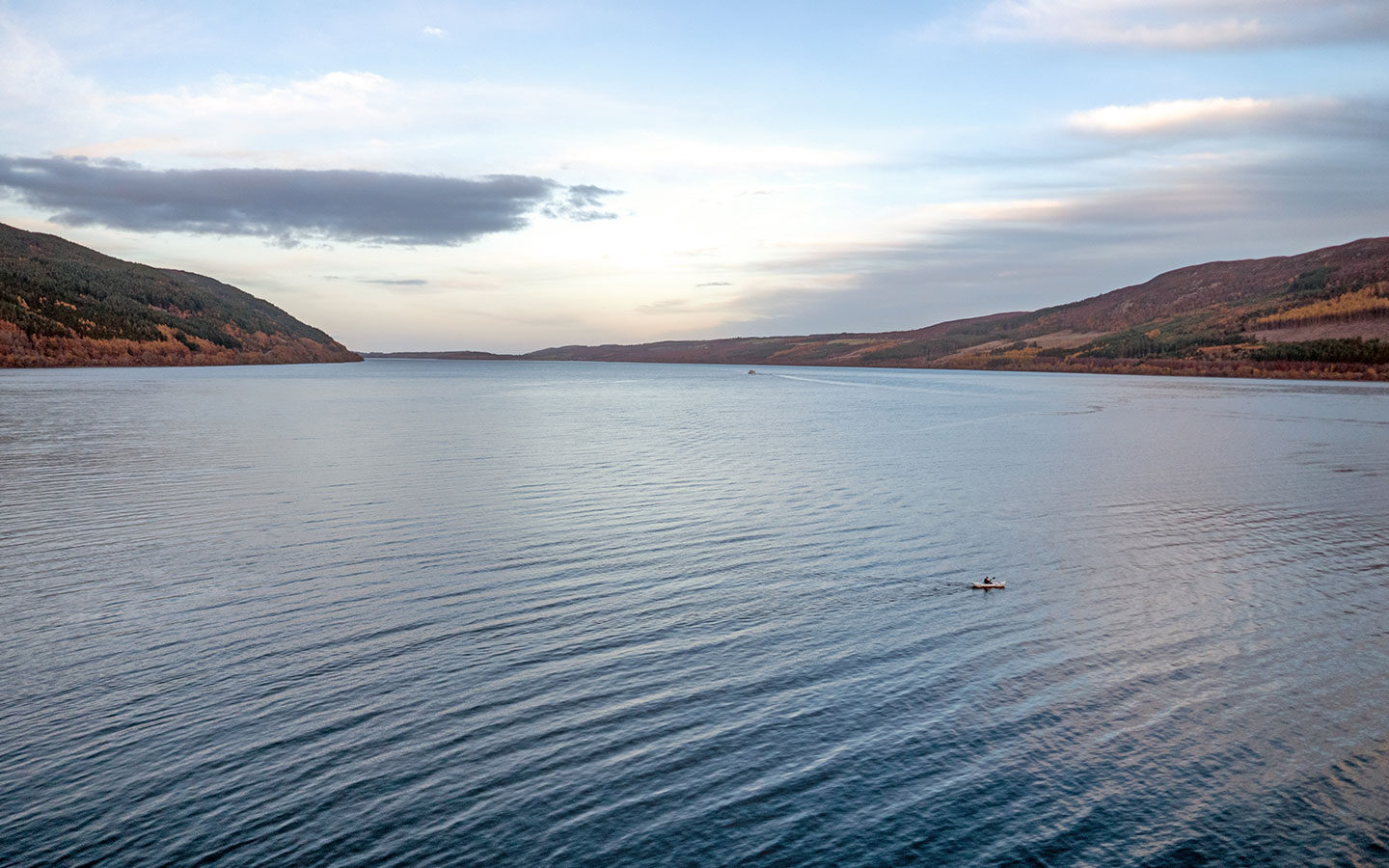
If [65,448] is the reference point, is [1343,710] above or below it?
below

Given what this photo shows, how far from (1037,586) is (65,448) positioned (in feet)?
122

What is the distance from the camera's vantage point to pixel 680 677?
11.2 meters

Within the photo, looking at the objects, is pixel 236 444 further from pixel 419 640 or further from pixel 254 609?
pixel 419 640

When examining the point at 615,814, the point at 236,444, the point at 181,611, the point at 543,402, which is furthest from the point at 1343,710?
the point at 543,402

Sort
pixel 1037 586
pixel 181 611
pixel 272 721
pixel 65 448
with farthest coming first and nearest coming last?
pixel 65 448 → pixel 1037 586 → pixel 181 611 → pixel 272 721

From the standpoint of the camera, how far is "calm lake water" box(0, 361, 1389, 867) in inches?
306

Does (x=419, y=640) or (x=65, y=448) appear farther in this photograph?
(x=65, y=448)

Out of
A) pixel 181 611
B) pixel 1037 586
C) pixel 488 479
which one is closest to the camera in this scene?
pixel 181 611

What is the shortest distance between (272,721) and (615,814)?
430 centimetres

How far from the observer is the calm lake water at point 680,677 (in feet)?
25.5

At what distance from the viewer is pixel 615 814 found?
7945 mm

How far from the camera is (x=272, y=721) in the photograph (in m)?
9.60

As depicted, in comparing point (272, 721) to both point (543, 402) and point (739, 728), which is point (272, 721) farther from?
point (543, 402)

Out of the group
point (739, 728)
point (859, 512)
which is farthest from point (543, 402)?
point (739, 728)
